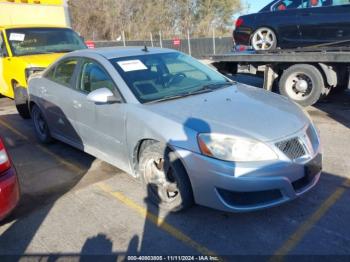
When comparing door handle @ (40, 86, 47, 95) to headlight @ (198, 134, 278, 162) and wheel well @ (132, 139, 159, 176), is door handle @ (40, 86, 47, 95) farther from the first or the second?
headlight @ (198, 134, 278, 162)

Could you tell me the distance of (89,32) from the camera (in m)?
37.4

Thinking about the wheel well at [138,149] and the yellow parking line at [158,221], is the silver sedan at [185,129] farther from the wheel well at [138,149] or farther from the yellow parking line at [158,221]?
the yellow parking line at [158,221]

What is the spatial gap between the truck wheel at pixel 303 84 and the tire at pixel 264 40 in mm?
1036

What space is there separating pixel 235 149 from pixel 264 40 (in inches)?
249

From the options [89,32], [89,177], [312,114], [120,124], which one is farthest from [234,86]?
[89,32]

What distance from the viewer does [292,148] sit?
3.02 m

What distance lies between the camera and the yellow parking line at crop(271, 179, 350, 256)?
2887 mm

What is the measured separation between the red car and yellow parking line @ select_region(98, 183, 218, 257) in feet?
3.77

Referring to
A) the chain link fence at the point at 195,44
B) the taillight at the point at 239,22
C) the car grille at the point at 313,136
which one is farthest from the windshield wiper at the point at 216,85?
the chain link fence at the point at 195,44

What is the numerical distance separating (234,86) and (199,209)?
1.59 metres

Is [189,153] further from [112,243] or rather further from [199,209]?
[112,243]

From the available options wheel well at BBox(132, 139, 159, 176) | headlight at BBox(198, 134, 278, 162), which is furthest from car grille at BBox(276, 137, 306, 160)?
wheel well at BBox(132, 139, 159, 176)

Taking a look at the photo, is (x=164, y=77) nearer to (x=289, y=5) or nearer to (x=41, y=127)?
Result: (x=41, y=127)

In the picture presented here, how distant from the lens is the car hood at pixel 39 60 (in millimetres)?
6902
